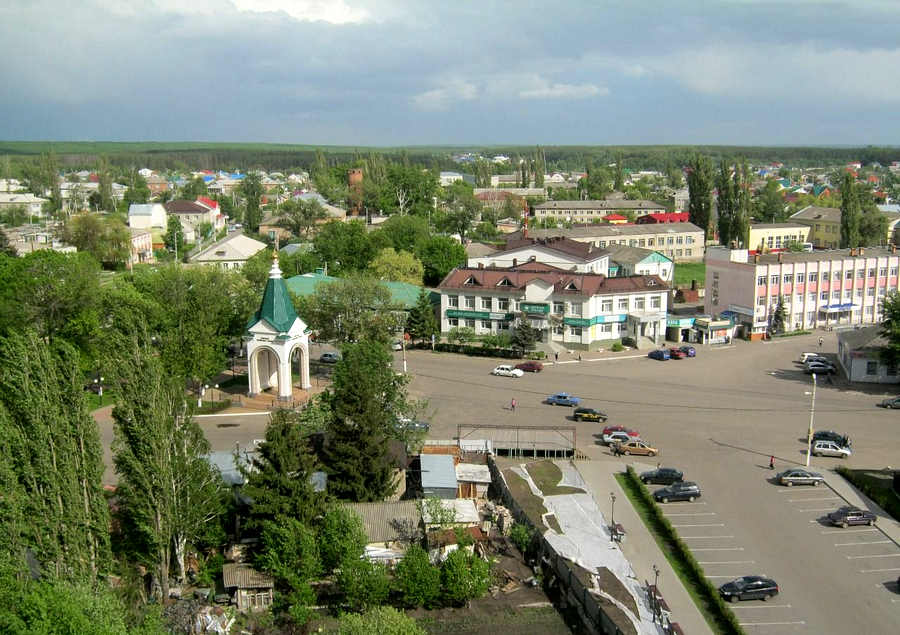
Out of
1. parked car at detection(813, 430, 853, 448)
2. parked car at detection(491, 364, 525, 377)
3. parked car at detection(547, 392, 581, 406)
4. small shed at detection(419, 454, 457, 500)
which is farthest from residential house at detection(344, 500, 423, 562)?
parked car at detection(491, 364, 525, 377)

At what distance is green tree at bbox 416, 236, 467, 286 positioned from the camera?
205 feet

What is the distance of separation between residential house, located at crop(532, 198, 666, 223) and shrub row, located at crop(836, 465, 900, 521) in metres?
76.9

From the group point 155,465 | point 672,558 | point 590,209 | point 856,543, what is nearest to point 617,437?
point 672,558

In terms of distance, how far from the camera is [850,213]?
2662 inches

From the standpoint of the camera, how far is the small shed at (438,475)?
2430cm

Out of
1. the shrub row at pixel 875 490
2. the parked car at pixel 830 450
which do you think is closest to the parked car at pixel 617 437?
the parked car at pixel 830 450

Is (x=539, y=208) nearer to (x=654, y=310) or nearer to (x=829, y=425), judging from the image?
(x=654, y=310)

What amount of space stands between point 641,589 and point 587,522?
135 inches

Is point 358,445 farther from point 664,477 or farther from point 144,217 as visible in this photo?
point 144,217

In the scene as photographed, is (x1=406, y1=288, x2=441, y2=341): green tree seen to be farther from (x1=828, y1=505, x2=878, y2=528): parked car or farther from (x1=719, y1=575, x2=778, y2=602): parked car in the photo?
(x1=719, y1=575, x2=778, y2=602): parked car

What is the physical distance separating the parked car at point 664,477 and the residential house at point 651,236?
4643cm

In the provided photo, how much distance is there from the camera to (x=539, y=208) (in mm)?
107312

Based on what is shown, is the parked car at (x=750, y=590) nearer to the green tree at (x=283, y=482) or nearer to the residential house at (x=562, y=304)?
the green tree at (x=283, y=482)

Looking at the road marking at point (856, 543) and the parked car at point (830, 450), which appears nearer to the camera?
the road marking at point (856, 543)
